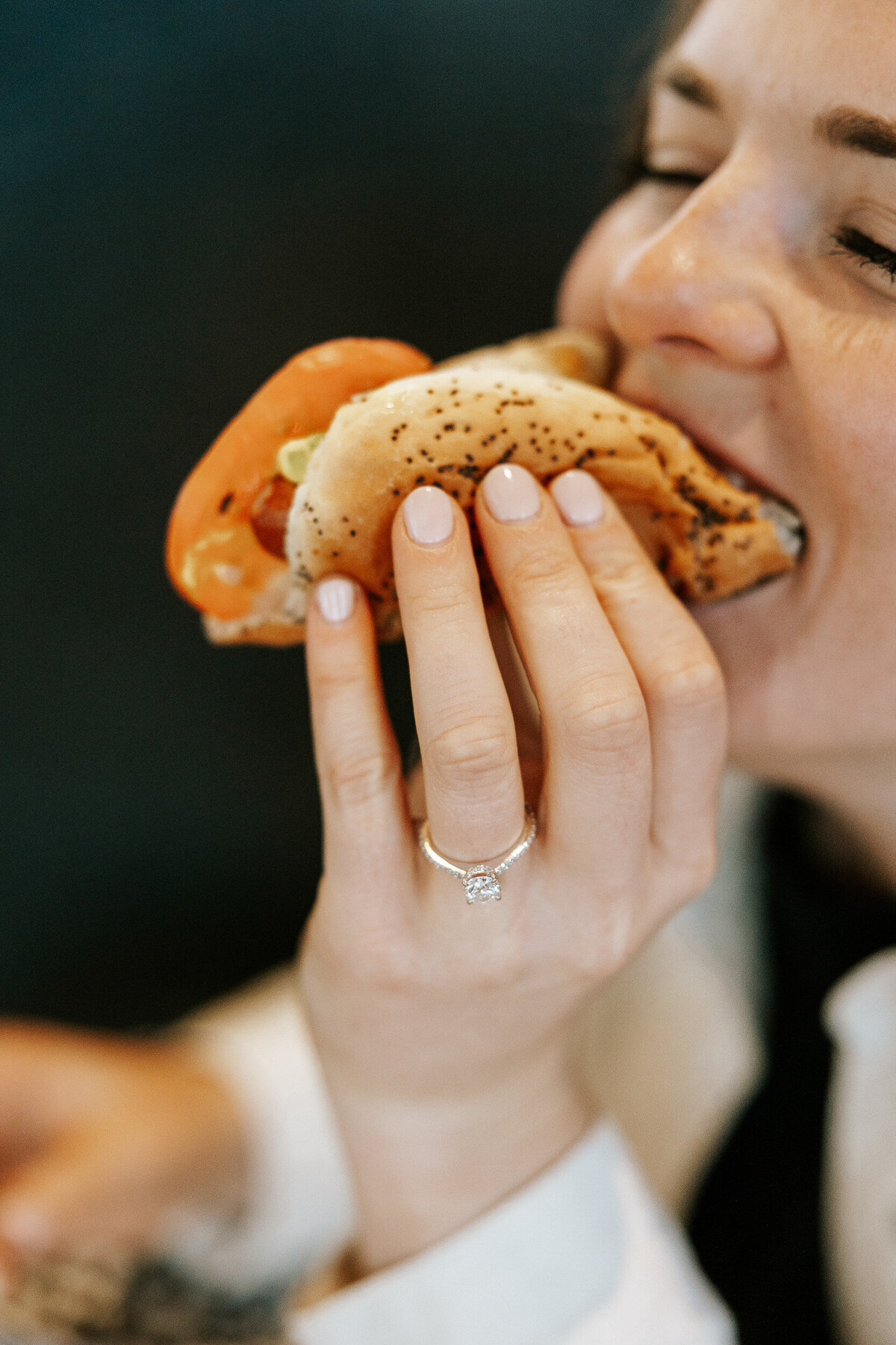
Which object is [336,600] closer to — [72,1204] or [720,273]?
[720,273]

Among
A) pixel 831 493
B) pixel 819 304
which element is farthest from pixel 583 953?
pixel 819 304

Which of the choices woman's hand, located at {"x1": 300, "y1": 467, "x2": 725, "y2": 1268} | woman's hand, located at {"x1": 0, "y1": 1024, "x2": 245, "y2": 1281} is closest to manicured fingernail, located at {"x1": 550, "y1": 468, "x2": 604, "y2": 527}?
woman's hand, located at {"x1": 300, "y1": 467, "x2": 725, "y2": 1268}

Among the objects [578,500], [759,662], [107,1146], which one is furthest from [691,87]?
[107,1146]

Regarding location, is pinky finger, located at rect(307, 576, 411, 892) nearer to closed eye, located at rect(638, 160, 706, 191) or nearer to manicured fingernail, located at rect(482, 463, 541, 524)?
manicured fingernail, located at rect(482, 463, 541, 524)

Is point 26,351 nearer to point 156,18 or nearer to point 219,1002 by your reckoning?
point 156,18

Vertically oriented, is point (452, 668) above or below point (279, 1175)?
above

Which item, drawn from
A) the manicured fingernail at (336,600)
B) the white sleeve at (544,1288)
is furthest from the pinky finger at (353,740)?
the white sleeve at (544,1288)
